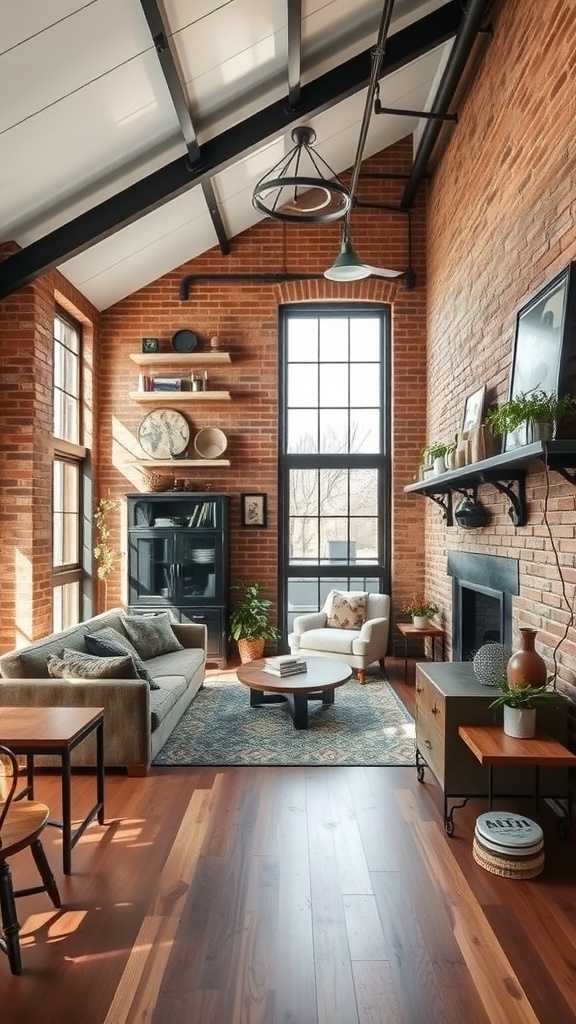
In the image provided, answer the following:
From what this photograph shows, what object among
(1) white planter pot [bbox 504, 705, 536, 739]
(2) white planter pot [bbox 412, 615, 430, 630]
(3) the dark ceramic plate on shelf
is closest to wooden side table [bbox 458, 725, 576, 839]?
(1) white planter pot [bbox 504, 705, 536, 739]

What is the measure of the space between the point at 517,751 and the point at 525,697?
10.0 inches

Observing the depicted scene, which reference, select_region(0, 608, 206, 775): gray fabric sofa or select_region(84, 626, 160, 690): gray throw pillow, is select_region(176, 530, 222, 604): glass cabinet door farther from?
select_region(0, 608, 206, 775): gray fabric sofa

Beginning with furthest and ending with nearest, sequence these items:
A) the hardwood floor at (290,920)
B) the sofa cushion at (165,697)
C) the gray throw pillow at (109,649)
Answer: the gray throw pillow at (109,649)
the sofa cushion at (165,697)
the hardwood floor at (290,920)

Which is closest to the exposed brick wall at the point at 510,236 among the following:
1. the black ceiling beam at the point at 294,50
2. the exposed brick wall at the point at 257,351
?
the exposed brick wall at the point at 257,351

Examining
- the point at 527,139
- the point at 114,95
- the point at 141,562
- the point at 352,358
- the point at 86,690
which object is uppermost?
the point at 114,95

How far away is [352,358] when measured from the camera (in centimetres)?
675

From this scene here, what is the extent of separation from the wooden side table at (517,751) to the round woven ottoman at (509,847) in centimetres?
13

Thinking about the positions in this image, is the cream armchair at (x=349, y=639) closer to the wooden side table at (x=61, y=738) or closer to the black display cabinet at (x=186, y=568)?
the black display cabinet at (x=186, y=568)

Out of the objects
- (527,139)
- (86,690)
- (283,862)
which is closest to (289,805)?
(283,862)

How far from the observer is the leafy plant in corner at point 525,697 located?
2793 millimetres

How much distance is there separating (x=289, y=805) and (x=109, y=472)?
431 centimetres

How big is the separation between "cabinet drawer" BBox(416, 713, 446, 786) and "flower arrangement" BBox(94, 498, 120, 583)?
3.86 meters

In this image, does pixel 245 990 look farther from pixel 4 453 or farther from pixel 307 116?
pixel 307 116

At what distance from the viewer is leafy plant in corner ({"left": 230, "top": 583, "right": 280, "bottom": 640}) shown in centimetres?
618
